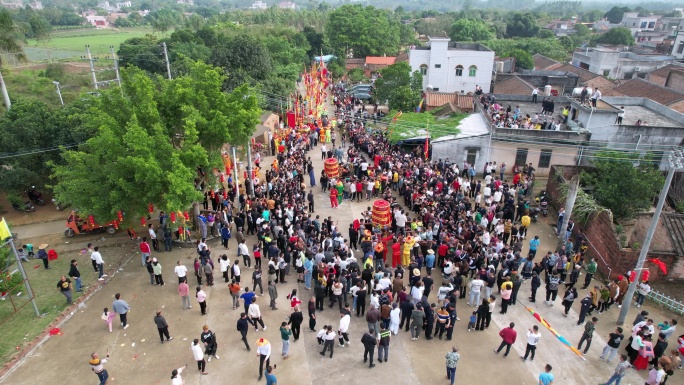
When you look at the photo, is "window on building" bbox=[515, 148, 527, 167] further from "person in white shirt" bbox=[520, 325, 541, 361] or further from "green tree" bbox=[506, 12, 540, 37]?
"green tree" bbox=[506, 12, 540, 37]

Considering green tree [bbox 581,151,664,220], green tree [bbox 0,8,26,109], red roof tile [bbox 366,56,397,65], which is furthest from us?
red roof tile [bbox 366,56,397,65]

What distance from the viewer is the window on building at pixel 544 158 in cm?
2445

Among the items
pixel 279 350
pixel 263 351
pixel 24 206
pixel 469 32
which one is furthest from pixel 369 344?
pixel 469 32

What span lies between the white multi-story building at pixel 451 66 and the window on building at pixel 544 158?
19.6m

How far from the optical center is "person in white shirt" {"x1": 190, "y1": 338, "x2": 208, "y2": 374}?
10664mm

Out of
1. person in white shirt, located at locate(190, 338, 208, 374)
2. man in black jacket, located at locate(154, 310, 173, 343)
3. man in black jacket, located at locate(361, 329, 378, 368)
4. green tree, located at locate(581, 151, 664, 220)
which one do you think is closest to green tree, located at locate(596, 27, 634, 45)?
green tree, located at locate(581, 151, 664, 220)

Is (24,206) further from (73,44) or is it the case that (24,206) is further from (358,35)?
(73,44)

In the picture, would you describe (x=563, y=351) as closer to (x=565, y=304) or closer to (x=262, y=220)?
(x=565, y=304)

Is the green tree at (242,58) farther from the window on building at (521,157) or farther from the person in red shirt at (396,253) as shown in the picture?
A: the person in red shirt at (396,253)

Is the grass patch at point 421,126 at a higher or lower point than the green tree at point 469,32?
lower

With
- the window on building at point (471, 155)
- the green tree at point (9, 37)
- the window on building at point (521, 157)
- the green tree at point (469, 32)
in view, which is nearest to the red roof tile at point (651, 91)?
the window on building at point (521, 157)

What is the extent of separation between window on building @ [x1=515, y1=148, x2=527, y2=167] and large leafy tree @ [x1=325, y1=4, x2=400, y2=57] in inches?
1707

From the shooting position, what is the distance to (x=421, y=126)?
27891 millimetres

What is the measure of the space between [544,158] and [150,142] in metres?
20.8
